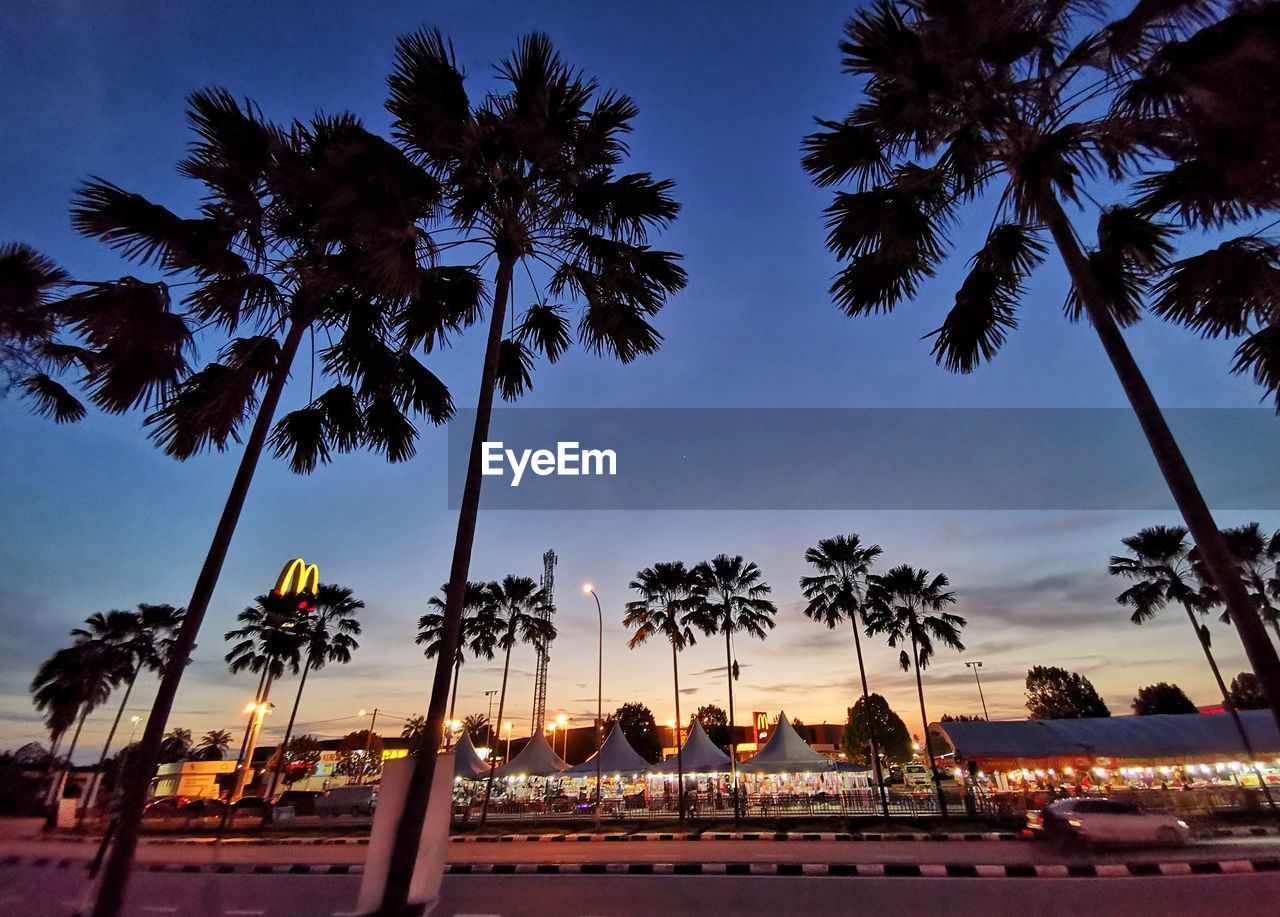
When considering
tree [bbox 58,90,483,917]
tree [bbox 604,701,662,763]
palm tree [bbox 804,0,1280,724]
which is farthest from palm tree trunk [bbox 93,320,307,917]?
tree [bbox 604,701,662,763]

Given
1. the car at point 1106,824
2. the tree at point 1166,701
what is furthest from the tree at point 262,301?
the tree at point 1166,701

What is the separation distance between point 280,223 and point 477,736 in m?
116

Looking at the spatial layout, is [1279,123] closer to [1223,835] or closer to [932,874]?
[932,874]

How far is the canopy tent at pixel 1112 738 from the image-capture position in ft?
79.2

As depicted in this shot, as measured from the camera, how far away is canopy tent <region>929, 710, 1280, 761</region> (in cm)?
2412

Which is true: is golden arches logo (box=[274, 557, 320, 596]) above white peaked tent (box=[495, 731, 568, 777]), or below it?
above

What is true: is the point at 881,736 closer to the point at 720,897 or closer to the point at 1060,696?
the point at 1060,696

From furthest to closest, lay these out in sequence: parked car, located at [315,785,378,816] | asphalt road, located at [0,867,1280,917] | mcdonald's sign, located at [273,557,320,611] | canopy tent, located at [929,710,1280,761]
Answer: parked car, located at [315,785,378,816] → canopy tent, located at [929,710,1280,761] → mcdonald's sign, located at [273,557,320,611] → asphalt road, located at [0,867,1280,917]

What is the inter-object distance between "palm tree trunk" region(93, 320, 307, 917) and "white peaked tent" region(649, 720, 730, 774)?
24924mm

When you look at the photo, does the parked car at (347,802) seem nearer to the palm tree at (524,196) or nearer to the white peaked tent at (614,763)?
the white peaked tent at (614,763)

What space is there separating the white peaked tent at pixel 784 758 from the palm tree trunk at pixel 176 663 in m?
25.9

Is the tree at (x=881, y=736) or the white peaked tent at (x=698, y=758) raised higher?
the tree at (x=881, y=736)

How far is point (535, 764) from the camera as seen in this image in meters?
30.5

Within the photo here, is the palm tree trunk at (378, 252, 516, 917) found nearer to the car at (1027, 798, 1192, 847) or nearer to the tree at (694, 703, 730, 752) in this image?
the car at (1027, 798, 1192, 847)
